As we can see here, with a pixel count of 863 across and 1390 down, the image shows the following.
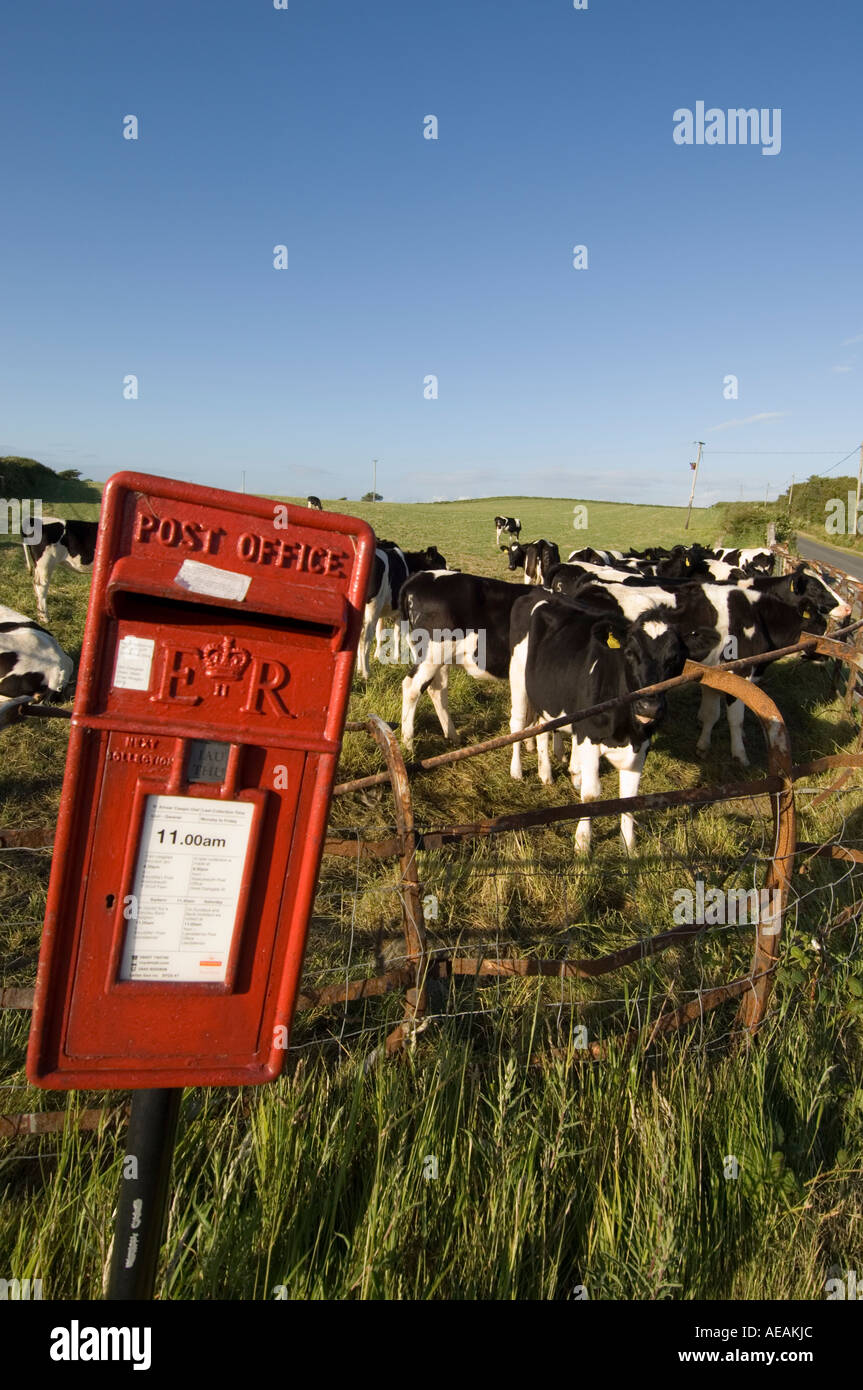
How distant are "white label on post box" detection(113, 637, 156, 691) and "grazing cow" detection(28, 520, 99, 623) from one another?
10989mm

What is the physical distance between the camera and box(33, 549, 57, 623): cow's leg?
11.2 m

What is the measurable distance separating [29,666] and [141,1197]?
7.33 m

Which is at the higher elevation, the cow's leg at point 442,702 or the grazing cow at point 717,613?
the grazing cow at point 717,613

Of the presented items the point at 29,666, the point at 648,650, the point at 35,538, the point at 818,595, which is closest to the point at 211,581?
the point at 648,650

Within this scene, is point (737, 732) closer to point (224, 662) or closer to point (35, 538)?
point (224, 662)

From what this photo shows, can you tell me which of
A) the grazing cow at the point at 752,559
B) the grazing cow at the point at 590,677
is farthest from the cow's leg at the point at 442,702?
the grazing cow at the point at 752,559

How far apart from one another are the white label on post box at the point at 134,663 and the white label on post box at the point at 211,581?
0.41 feet

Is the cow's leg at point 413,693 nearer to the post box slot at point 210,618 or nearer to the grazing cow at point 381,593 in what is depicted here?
the grazing cow at point 381,593

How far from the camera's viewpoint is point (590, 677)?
6172 millimetres

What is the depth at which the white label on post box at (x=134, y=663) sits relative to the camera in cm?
136

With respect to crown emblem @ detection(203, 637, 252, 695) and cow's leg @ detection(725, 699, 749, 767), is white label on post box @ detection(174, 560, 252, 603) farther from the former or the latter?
cow's leg @ detection(725, 699, 749, 767)

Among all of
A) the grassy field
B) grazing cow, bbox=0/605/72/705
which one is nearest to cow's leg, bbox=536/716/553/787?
the grassy field
